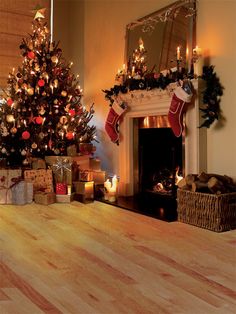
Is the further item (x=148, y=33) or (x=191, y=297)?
(x=148, y=33)

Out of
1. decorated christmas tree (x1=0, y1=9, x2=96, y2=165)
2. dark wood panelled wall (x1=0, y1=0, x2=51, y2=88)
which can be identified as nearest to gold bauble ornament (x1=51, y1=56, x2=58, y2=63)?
decorated christmas tree (x1=0, y1=9, x2=96, y2=165)

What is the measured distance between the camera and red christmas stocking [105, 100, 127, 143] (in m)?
4.44

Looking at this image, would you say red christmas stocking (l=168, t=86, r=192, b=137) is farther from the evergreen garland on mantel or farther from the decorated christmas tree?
the decorated christmas tree

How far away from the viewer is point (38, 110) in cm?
442

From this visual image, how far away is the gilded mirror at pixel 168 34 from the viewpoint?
12.5 ft

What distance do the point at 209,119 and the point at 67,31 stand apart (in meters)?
3.29

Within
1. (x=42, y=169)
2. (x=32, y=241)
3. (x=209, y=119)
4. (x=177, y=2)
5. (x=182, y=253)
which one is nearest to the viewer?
(x=182, y=253)

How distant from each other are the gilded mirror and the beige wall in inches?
4.0

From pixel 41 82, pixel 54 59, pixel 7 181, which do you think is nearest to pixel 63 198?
pixel 7 181

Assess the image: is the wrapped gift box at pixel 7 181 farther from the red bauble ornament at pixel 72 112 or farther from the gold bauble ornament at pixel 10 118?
the red bauble ornament at pixel 72 112

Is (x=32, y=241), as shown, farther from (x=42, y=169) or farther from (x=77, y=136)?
(x=77, y=136)

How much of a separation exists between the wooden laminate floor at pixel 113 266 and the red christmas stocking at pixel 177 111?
3.07 ft

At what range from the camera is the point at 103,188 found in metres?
4.45

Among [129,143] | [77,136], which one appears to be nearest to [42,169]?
[77,136]
